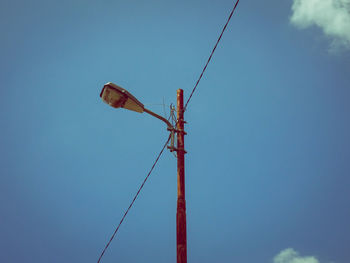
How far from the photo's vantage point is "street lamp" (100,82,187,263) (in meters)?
5.14

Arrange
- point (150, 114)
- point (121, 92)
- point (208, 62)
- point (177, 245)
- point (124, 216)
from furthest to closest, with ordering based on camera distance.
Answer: point (124, 216)
point (208, 62)
point (150, 114)
point (121, 92)
point (177, 245)

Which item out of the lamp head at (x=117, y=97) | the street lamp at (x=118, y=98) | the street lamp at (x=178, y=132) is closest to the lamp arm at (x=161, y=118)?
the street lamp at (x=178, y=132)

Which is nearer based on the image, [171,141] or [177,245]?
[177,245]

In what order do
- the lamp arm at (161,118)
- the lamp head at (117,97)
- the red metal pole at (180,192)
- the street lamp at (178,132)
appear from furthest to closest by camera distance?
the lamp arm at (161,118) < the lamp head at (117,97) < the street lamp at (178,132) < the red metal pole at (180,192)

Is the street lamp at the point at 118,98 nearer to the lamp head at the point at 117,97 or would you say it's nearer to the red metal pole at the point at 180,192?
the lamp head at the point at 117,97

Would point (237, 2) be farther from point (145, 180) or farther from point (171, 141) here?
point (145, 180)

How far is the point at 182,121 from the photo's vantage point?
660 cm

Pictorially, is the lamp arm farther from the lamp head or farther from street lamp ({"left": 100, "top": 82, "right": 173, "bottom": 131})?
the lamp head

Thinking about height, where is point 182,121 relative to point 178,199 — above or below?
above

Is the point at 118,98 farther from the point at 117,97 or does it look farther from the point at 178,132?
the point at 178,132

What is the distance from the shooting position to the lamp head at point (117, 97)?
19.2 feet

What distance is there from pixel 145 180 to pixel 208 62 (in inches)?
146

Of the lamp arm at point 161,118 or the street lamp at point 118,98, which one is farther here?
the lamp arm at point 161,118

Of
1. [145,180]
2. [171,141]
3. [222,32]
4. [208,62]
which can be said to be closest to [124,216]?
[145,180]
